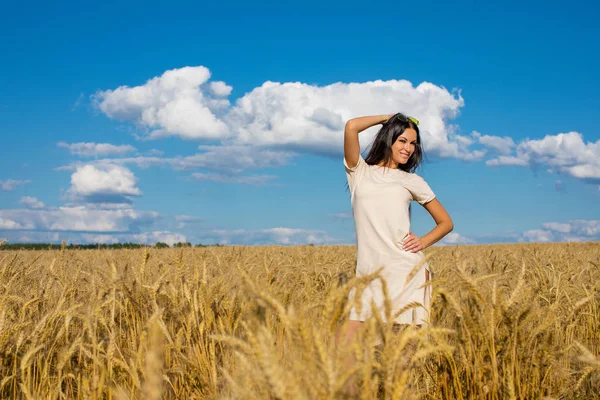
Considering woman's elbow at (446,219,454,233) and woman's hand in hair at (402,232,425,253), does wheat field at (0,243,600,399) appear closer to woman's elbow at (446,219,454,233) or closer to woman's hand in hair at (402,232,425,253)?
woman's hand in hair at (402,232,425,253)

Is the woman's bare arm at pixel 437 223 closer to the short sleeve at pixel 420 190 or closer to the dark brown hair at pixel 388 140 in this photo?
the short sleeve at pixel 420 190

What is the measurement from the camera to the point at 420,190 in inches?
144

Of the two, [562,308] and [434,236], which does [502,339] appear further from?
[562,308]

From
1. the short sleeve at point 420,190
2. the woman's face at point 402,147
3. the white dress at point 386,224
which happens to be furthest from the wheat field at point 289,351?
the woman's face at point 402,147

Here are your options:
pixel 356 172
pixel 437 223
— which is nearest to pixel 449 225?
pixel 437 223

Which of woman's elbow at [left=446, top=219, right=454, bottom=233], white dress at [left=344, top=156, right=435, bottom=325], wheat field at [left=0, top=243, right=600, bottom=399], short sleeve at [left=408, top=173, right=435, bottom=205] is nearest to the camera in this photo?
wheat field at [left=0, top=243, right=600, bottom=399]

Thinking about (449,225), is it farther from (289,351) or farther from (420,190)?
(289,351)

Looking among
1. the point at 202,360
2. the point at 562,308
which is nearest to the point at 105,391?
the point at 202,360

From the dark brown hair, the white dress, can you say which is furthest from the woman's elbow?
the dark brown hair

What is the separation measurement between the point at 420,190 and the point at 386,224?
436mm

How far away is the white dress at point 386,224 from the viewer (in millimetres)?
Answer: 3215

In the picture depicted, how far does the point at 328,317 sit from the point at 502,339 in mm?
1182

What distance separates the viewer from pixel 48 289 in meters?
4.04

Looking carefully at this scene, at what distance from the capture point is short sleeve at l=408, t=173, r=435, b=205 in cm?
362
